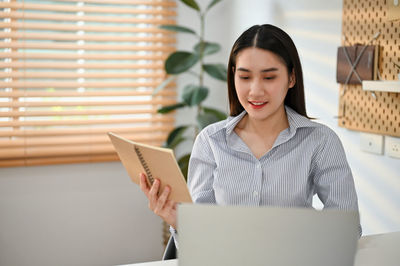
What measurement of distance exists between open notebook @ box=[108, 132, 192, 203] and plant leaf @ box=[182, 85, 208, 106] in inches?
55.4

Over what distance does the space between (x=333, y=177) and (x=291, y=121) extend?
8.7 inches

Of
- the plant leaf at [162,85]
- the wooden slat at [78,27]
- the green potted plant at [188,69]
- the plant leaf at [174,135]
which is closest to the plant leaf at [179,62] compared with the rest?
the green potted plant at [188,69]

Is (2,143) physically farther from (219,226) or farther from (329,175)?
(219,226)

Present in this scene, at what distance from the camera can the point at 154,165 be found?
1404 mm

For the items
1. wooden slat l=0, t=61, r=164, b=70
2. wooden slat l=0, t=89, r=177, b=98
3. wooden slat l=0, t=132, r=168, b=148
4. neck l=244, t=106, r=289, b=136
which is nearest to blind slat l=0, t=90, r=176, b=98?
wooden slat l=0, t=89, r=177, b=98

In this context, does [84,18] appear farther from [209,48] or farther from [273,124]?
[273,124]

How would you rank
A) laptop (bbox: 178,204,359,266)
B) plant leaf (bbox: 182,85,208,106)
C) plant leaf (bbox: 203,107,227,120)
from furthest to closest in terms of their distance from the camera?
plant leaf (bbox: 203,107,227,120) → plant leaf (bbox: 182,85,208,106) → laptop (bbox: 178,204,359,266)

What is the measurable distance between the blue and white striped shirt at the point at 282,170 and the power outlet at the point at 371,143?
447mm

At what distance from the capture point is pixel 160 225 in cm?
337

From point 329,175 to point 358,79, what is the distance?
63 centimetres

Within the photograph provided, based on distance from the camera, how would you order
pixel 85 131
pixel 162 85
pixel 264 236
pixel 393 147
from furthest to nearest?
pixel 85 131 → pixel 162 85 → pixel 393 147 → pixel 264 236

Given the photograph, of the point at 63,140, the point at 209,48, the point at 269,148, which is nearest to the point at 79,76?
the point at 63,140

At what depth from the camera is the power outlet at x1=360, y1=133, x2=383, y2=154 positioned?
2006 mm

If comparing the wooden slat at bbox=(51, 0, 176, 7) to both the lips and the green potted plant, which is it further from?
the lips
